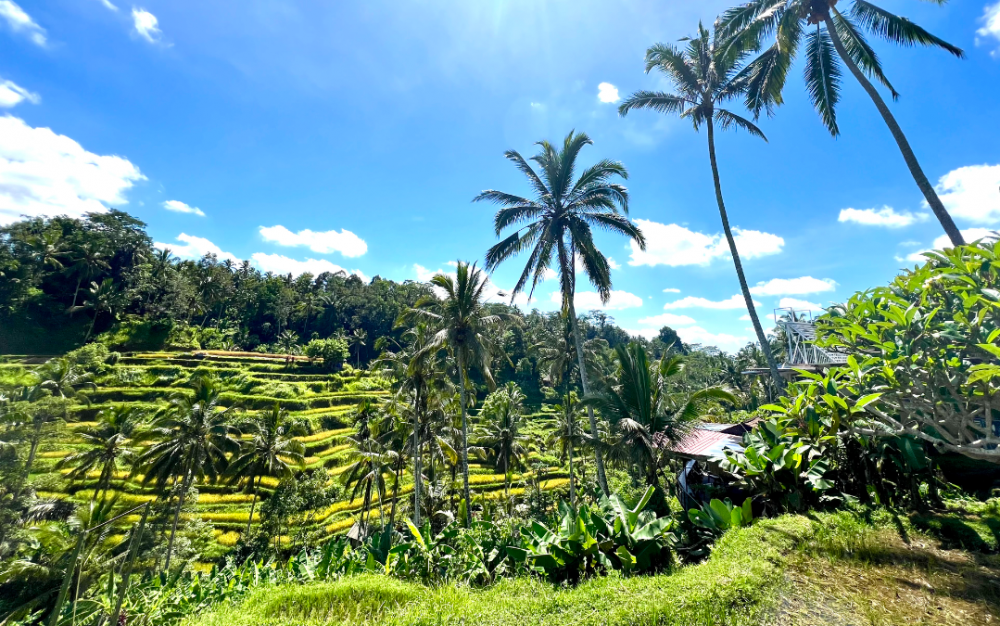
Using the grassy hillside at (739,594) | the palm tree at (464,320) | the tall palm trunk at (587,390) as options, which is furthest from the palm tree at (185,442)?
the grassy hillside at (739,594)

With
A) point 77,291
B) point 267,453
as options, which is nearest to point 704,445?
point 267,453

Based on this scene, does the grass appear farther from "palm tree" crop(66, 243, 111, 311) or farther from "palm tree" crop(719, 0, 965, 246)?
"palm tree" crop(66, 243, 111, 311)

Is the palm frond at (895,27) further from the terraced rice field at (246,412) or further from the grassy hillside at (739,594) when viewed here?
the terraced rice field at (246,412)

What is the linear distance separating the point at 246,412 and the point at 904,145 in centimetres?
4096

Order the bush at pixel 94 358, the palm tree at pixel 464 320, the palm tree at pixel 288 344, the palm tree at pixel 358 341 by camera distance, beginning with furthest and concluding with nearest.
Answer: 1. the palm tree at pixel 358 341
2. the palm tree at pixel 288 344
3. the bush at pixel 94 358
4. the palm tree at pixel 464 320

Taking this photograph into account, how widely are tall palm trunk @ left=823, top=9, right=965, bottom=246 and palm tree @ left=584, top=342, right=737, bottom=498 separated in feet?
18.9

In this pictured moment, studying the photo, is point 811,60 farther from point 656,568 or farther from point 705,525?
point 656,568

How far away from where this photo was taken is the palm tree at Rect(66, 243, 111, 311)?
158 ft

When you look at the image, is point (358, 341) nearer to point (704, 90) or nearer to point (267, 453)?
point (267, 453)

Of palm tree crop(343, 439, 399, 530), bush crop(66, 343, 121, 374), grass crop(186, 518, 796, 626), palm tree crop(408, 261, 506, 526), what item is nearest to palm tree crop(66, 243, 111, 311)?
bush crop(66, 343, 121, 374)

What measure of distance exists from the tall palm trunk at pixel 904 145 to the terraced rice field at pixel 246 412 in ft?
87.6

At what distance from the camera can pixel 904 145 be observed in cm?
872

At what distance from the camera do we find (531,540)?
5477 millimetres

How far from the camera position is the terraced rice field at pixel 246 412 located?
79.5 feet
